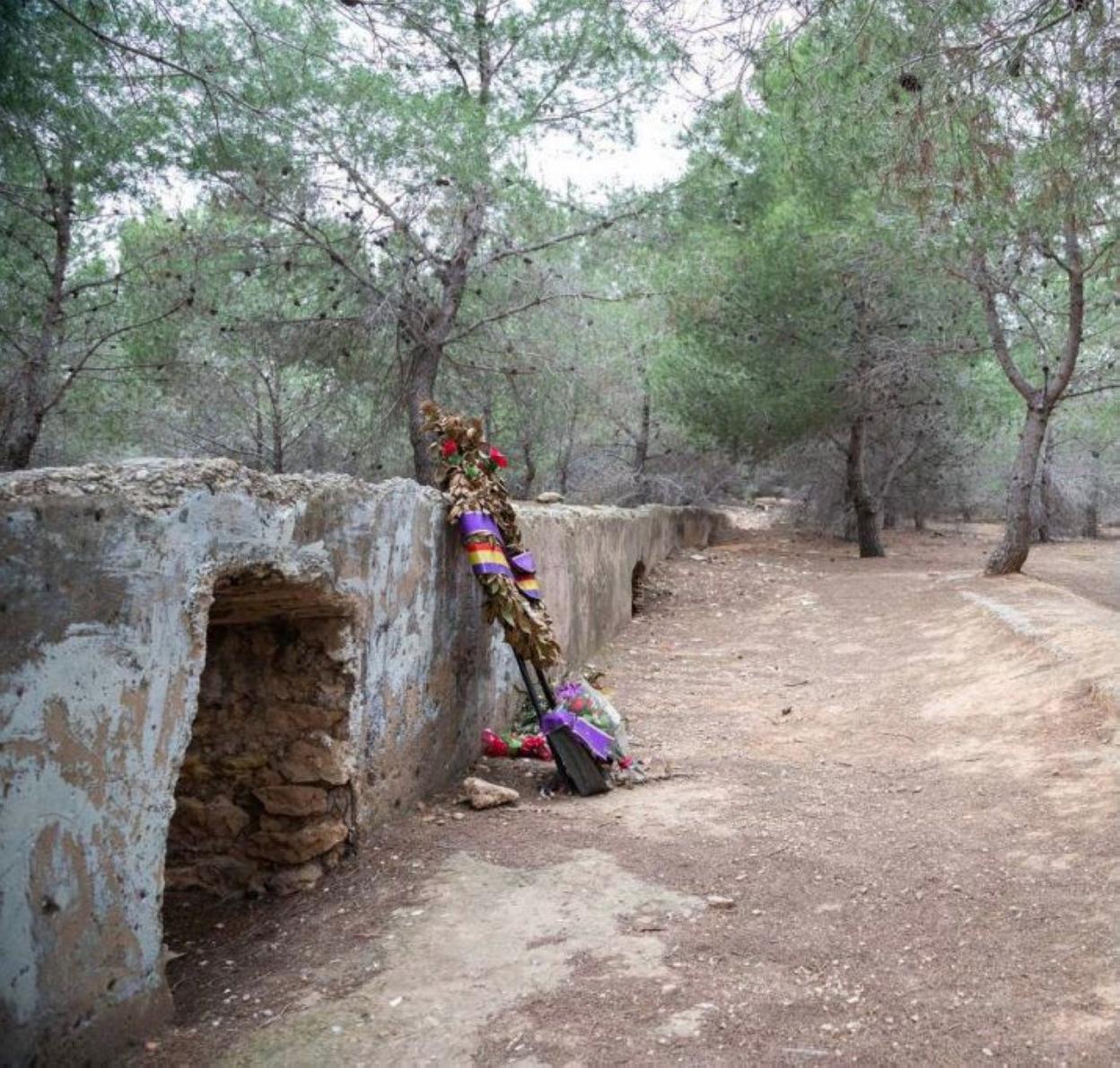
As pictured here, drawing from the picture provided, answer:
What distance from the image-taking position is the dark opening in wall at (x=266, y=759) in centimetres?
400

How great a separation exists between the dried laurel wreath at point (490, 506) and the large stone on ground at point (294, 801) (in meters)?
1.26

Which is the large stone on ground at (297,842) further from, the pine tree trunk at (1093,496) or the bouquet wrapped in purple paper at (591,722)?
the pine tree trunk at (1093,496)

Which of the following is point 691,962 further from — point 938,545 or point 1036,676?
point 938,545

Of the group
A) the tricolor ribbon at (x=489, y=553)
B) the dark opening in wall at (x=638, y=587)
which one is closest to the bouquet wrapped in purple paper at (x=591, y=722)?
the tricolor ribbon at (x=489, y=553)

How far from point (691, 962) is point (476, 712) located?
2437 millimetres

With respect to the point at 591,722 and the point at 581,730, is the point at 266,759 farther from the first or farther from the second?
the point at 591,722

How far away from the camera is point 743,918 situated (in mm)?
3508

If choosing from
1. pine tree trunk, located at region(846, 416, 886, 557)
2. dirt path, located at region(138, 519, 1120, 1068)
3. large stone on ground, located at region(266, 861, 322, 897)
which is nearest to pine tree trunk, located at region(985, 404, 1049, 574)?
pine tree trunk, located at region(846, 416, 886, 557)

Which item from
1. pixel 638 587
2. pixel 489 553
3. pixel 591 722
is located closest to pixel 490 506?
pixel 489 553

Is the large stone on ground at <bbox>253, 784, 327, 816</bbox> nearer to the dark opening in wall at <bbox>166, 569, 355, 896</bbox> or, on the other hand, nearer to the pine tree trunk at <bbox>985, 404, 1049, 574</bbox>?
the dark opening in wall at <bbox>166, 569, 355, 896</bbox>

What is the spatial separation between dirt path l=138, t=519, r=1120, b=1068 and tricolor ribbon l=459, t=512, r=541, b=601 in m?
1.02

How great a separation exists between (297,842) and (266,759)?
343 millimetres

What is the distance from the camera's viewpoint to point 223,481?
10.3 ft

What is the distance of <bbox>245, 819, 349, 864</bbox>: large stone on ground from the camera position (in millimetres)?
3975
